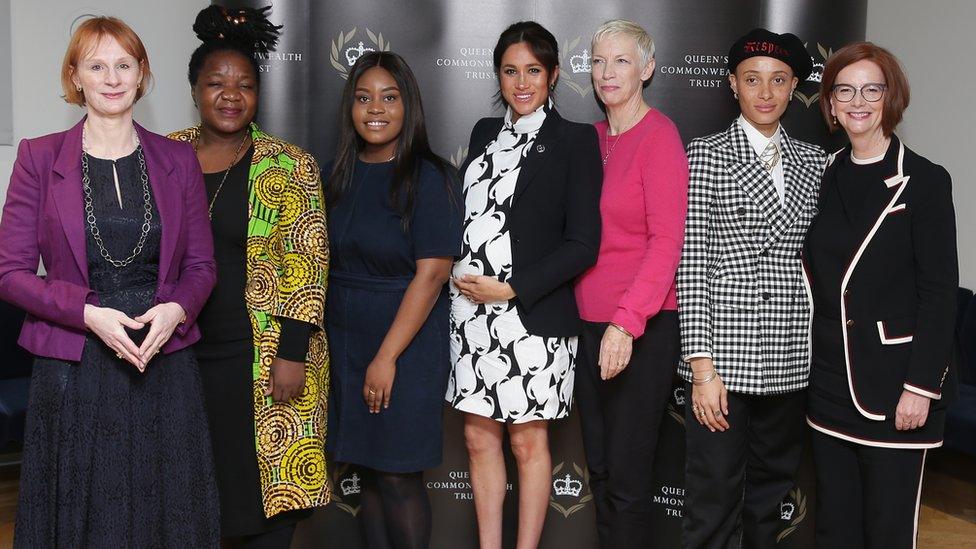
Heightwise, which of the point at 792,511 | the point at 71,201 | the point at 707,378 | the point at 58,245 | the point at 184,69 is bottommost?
the point at 792,511

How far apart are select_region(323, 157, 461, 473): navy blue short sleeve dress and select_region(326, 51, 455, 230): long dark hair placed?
0.03 meters

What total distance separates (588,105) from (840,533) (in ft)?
5.68

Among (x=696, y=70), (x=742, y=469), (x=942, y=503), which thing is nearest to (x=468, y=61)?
(x=696, y=70)

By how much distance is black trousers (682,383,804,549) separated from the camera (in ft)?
8.72

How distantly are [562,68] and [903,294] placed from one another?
4.91ft

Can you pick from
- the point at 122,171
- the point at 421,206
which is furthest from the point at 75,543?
the point at 421,206

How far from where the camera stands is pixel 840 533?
2.49m

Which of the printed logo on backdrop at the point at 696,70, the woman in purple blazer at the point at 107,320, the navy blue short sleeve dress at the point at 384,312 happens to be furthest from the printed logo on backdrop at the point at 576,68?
the woman in purple blazer at the point at 107,320

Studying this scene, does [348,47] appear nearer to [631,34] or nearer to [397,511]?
[631,34]

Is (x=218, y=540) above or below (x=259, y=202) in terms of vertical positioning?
below

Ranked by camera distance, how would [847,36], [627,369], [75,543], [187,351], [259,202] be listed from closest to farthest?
[75,543] < [187,351] < [259,202] < [627,369] < [847,36]

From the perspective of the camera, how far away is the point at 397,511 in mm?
2660

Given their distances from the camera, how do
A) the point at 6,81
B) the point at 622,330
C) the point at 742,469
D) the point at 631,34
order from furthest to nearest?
the point at 6,81
the point at 631,34
the point at 742,469
the point at 622,330

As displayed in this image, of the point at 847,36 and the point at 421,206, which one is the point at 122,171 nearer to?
the point at 421,206
